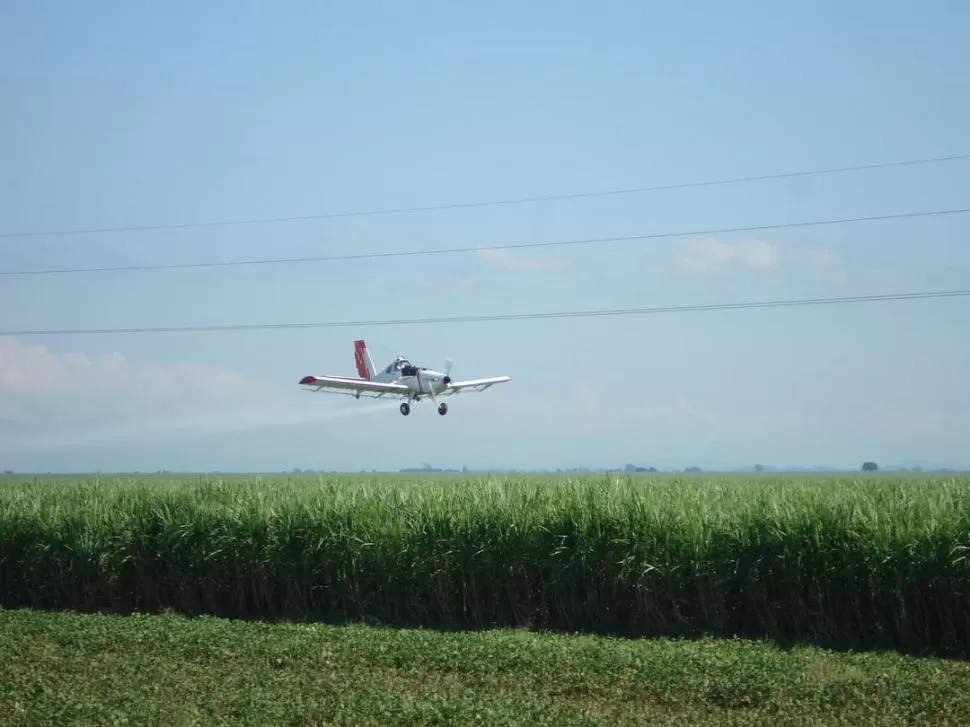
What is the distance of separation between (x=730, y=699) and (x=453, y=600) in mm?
5672

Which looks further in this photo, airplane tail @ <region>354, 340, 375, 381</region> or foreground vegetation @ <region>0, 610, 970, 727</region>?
airplane tail @ <region>354, 340, 375, 381</region>

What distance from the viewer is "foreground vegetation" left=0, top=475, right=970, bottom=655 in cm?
1338

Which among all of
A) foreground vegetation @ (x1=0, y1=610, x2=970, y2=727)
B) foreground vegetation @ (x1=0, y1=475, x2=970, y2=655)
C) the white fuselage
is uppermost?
the white fuselage

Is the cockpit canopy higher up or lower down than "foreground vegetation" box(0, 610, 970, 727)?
higher up

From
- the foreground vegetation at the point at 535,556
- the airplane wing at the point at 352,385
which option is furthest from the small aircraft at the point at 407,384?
the foreground vegetation at the point at 535,556

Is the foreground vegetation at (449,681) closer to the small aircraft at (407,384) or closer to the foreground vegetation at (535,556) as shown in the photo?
the foreground vegetation at (535,556)

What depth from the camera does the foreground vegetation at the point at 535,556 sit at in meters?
13.4

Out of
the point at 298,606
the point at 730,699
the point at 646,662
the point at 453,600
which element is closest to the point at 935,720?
the point at 730,699

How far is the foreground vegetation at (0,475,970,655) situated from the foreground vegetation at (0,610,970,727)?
3.03 feet

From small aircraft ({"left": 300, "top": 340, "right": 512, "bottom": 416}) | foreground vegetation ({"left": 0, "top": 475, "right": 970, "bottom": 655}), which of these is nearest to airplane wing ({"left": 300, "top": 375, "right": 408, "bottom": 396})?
small aircraft ({"left": 300, "top": 340, "right": 512, "bottom": 416})

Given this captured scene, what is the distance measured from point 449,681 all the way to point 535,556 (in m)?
3.93

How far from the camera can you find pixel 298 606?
52.1ft

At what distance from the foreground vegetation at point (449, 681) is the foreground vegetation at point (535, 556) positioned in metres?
0.92

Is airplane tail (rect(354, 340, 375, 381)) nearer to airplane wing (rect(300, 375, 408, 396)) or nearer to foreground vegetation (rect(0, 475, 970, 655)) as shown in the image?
airplane wing (rect(300, 375, 408, 396))
